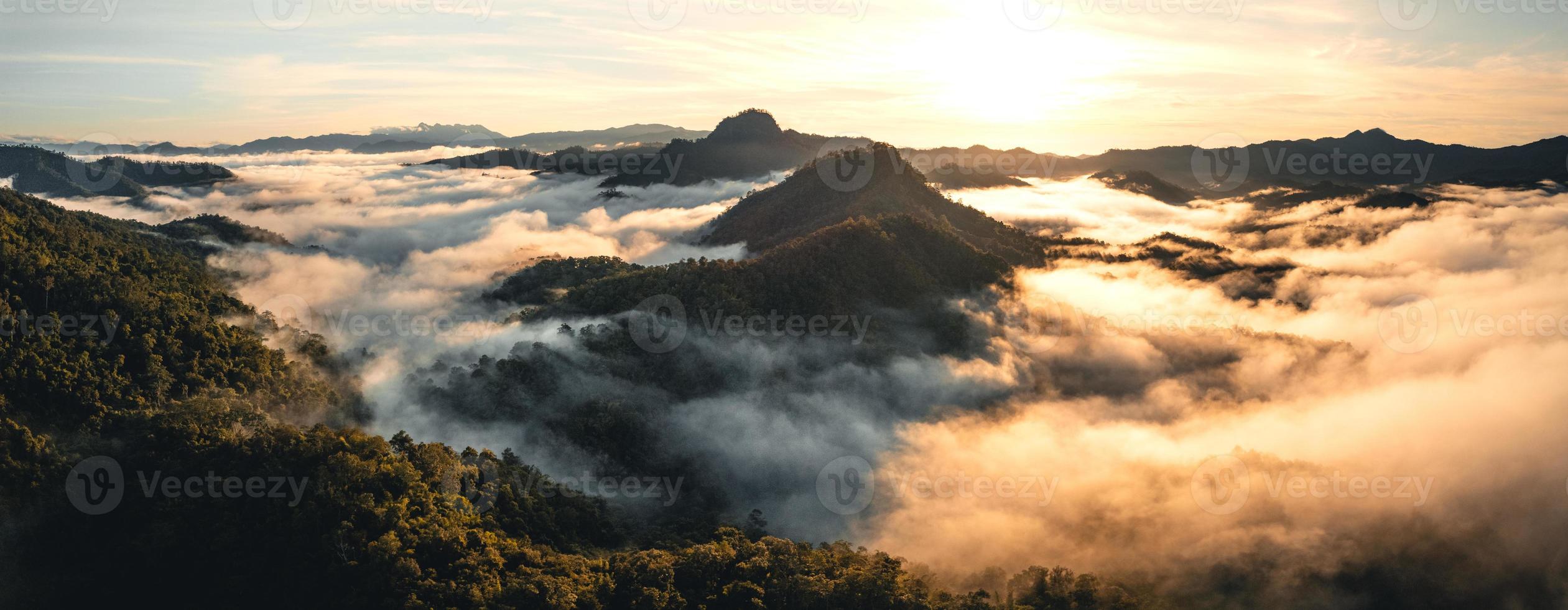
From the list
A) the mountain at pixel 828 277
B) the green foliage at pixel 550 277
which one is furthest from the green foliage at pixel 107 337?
the green foliage at pixel 550 277

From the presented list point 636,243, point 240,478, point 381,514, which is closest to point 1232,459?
point 381,514

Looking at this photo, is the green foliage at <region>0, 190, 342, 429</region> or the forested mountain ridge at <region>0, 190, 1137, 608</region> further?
the green foliage at <region>0, 190, 342, 429</region>

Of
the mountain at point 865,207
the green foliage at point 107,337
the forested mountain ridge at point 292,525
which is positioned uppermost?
the mountain at point 865,207

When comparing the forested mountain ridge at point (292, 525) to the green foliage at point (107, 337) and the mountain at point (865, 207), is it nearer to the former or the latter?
the green foliage at point (107, 337)

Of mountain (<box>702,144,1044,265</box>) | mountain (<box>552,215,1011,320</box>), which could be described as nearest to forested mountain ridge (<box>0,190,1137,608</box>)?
mountain (<box>552,215,1011,320</box>)

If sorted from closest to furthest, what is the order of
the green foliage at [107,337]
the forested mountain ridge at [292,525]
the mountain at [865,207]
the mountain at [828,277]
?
1. the forested mountain ridge at [292,525]
2. the green foliage at [107,337]
3. the mountain at [828,277]
4. the mountain at [865,207]

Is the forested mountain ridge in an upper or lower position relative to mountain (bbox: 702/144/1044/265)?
lower

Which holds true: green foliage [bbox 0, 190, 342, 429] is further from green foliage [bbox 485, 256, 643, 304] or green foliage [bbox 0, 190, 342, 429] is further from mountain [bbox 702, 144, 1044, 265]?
mountain [bbox 702, 144, 1044, 265]

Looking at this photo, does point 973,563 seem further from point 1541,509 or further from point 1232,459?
point 1541,509
